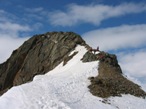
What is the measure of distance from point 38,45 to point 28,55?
3781mm

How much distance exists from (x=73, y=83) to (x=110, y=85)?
188 inches

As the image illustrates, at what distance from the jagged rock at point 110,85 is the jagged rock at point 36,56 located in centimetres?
2255

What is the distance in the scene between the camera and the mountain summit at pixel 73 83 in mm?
33375

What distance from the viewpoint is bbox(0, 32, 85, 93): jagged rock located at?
243 ft

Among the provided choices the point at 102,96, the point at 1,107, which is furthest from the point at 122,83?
the point at 1,107

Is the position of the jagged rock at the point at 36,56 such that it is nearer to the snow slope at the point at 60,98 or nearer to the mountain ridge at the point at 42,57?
the mountain ridge at the point at 42,57

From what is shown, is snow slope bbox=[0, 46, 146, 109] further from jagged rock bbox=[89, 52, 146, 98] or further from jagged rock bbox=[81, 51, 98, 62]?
jagged rock bbox=[81, 51, 98, 62]

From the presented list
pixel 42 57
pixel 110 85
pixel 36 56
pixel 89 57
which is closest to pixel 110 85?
pixel 110 85

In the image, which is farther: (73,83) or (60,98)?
(73,83)

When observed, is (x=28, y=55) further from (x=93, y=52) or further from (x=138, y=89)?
(x=138, y=89)

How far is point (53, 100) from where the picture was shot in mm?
32875

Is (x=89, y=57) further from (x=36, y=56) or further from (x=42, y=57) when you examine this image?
(x=36, y=56)

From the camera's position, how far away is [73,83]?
41.7 meters

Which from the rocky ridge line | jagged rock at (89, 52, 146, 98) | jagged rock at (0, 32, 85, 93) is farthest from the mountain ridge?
jagged rock at (89, 52, 146, 98)
